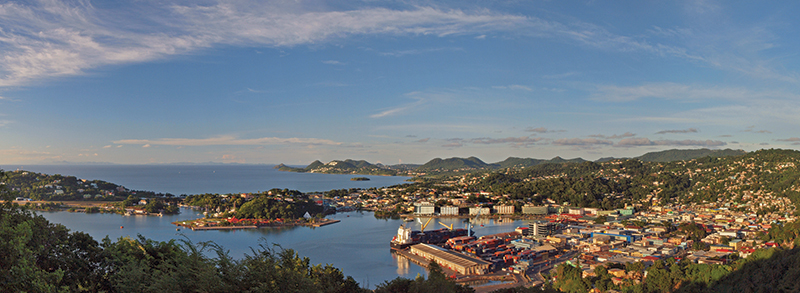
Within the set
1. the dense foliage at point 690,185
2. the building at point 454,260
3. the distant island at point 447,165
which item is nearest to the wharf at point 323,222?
the building at point 454,260

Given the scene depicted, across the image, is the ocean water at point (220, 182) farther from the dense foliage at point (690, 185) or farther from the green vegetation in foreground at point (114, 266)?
the green vegetation in foreground at point (114, 266)

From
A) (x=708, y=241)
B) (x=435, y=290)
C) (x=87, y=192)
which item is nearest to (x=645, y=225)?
(x=708, y=241)

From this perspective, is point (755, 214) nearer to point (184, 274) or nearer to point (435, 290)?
point (435, 290)

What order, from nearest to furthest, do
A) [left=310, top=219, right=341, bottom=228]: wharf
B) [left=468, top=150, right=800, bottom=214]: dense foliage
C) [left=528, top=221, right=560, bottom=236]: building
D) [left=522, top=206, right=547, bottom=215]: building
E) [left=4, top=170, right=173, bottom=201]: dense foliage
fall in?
1. [left=528, top=221, right=560, bottom=236]: building
2. [left=310, top=219, right=341, bottom=228]: wharf
3. [left=468, top=150, right=800, bottom=214]: dense foliage
4. [left=4, top=170, right=173, bottom=201]: dense foliage
5. [left=522, top=206, right=547, bottom=215]: building

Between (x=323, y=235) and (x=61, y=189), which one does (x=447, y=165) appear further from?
(x=323, y=235)

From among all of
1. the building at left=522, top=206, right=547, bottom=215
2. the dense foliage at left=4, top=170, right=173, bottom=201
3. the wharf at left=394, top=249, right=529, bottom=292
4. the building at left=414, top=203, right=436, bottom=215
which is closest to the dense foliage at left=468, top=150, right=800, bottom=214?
the building at left=522, top=206, right=547, bottom=215

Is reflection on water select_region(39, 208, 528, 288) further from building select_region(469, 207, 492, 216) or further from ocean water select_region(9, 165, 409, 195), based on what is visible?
ocean water select_region(9, 165, 409, 195)
